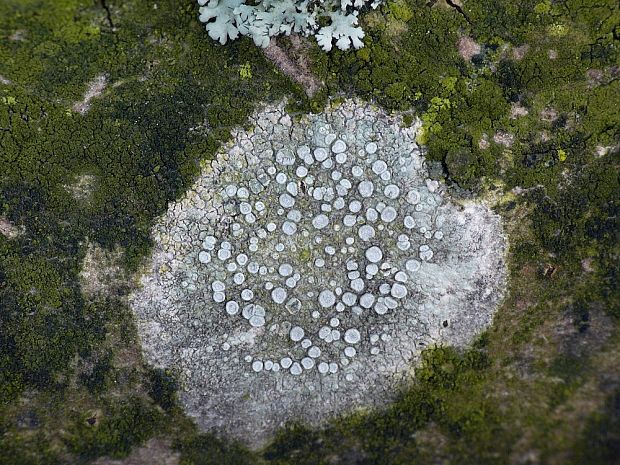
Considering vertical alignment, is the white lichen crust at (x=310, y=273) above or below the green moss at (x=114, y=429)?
above

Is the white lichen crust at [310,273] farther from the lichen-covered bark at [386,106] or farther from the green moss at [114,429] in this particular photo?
the green moss at [114,429]

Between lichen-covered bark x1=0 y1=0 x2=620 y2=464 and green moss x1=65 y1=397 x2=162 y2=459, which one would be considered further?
green moss x1=65 y1=397 x2=162 y2=459

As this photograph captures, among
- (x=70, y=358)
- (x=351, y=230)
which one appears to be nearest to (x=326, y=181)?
(x=351, y=230)

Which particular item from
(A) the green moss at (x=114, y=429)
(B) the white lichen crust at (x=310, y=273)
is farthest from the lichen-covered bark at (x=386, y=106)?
(B) the white lichen crust at (x=310, y=273)

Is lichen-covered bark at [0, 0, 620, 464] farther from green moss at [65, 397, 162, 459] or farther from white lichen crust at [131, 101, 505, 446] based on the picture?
white lichen crust at [131, 101, 505, 446]

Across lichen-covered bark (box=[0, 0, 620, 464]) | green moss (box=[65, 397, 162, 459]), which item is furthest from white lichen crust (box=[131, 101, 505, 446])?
green moss (box=[65, 397, 162, 459])

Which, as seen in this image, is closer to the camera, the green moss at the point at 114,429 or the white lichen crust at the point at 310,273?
the white lichen crust at the point at 310,273

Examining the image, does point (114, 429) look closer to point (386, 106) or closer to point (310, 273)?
point (310, 273)

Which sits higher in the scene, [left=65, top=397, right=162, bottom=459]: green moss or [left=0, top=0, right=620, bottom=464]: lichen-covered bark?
[left=0, top=0, right=620, bottom=464]: lichen-covered bark

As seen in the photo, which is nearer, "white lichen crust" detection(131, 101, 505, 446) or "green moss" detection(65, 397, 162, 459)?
"white lichen crust" detection(131, 101, 505, 446)
